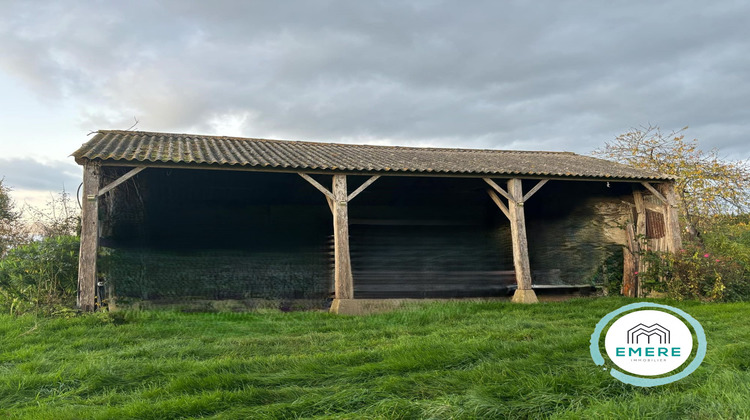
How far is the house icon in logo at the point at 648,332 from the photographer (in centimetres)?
271

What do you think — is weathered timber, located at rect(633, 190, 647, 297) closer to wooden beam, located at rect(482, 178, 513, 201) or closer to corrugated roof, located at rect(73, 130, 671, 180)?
corrugated roof, located at rect(73, 130, 671, 180)

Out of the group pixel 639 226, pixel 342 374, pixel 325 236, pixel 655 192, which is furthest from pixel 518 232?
pixel 342 374

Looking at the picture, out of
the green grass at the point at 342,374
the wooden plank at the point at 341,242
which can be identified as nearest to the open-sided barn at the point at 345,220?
the wooden plank at the point at 341,242

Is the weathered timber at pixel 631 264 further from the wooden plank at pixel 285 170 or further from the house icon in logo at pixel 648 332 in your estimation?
the house icon in logo at pixel 648 332

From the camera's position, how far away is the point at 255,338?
536cm

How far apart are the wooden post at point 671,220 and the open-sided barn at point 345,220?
2 cm

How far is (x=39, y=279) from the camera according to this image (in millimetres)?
6980

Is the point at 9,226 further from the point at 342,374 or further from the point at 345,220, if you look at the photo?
the point at 342,374

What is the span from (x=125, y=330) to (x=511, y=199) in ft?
21.8

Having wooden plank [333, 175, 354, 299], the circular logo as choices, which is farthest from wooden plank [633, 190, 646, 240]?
the circular logo

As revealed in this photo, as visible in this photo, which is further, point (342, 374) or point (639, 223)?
point (639, 223)

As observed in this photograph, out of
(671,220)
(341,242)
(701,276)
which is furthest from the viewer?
(671,220)

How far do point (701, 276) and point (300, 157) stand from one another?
24.5 ft

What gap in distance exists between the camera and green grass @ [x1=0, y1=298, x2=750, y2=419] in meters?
2.75
